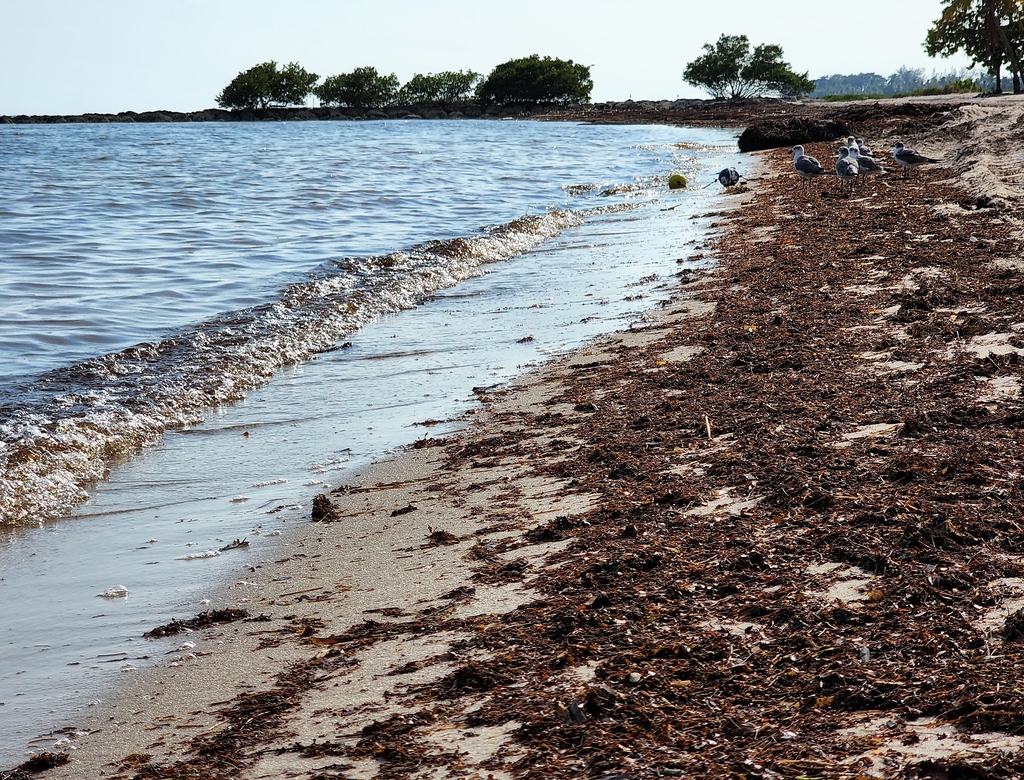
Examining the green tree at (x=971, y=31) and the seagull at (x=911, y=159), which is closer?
the seagull at (x=911, y=159)

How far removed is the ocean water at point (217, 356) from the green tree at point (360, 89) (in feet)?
364

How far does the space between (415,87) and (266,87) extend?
67.5 ft

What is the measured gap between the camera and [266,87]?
120375 millimetres

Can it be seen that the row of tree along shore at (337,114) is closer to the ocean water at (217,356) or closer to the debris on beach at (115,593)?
the ocean water at (217,356)

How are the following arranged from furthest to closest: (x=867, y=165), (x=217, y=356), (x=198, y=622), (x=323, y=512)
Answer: (x=867, y=165), (x=217, y=356), (x=323, y=512), (x=198, y=622)

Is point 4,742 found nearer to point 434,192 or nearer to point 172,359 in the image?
point 172,359

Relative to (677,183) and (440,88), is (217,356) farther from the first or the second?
(440,88)

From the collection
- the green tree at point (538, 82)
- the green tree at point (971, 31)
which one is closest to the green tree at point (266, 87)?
the green tree at point (538, 82)

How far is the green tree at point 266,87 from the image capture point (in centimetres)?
12038

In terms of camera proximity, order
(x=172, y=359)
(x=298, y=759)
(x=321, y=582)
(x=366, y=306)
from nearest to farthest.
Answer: (x=298, y=759) < (x=321, y=582) < (x=172, y=359) < (x=366, y=306)

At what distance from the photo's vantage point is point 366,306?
381 inches

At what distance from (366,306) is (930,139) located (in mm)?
16121

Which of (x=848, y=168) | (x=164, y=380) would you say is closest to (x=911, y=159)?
(x=848, y=168)

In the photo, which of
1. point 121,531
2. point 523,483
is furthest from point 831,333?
point 121,531
